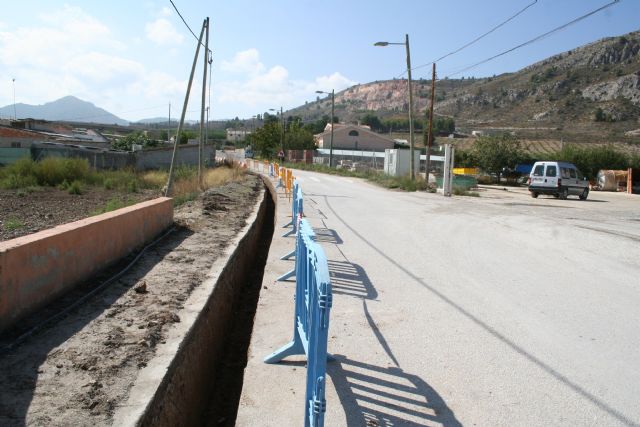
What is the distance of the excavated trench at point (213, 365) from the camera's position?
462 cm

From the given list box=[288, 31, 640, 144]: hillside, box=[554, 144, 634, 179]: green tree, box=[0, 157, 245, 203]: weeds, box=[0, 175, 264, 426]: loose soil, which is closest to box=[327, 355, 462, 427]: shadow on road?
box=[0, 175, 264, 426]: loose soil

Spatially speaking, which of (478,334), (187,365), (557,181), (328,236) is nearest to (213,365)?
(187,365)

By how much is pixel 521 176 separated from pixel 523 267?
39543 mm

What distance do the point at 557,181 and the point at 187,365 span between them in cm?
2587

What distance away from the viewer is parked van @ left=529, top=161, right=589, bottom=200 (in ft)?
90.8

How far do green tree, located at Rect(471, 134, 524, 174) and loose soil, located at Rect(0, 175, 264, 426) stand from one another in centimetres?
4028

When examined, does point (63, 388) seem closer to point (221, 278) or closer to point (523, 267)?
point (221, 278)

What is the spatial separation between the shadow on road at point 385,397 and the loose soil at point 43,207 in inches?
280

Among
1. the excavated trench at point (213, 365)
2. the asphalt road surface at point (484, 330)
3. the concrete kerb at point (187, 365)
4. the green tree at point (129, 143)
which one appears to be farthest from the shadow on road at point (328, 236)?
the green tree at point (129, 143)

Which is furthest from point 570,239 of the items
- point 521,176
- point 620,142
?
point 620,142

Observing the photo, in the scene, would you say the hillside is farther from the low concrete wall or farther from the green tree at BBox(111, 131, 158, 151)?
the low concrete wall

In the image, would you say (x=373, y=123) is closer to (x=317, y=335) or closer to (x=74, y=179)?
(x=74, y=179)

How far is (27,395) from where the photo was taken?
3.85 metres

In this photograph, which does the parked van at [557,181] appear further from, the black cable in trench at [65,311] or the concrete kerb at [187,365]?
the black cable in trench at [65,311]
